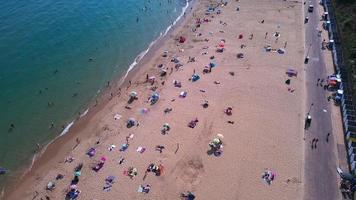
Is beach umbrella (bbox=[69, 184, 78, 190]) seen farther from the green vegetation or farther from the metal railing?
the green vegetation

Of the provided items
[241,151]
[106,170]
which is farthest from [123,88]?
[241,151]

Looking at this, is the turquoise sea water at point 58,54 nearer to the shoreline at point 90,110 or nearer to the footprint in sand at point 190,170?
the shoreline at point 90,110

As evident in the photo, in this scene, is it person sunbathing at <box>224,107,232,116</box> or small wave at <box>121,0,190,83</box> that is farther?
small wave at <box>121,0,190,83</box>

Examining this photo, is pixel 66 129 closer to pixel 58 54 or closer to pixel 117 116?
pixel 117 116

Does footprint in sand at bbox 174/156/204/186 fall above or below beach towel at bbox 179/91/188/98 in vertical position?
below

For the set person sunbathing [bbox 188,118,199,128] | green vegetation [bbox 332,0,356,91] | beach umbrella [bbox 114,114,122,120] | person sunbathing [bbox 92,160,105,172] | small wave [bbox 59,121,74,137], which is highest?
green vegetation [bbox 332,0,356,91]

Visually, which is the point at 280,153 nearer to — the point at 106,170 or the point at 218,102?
the point at 218,102

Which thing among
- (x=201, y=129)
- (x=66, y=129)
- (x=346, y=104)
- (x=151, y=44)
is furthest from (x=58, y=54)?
(x=346, y=104)

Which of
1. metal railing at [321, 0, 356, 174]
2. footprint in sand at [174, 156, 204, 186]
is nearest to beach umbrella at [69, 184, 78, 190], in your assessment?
footprint in sand at [174, 156, 204, 186]
